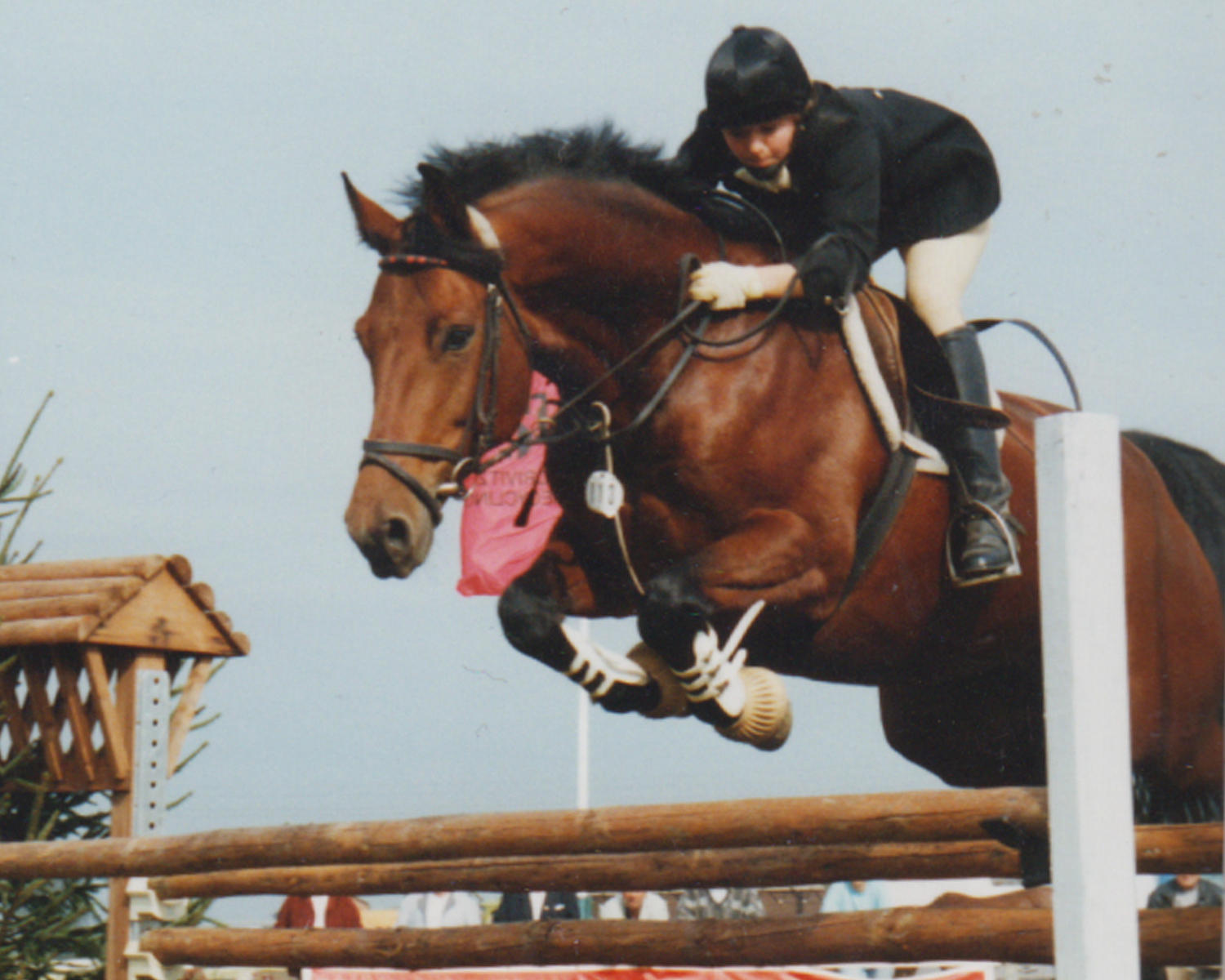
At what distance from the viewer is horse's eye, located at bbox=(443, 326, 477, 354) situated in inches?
136

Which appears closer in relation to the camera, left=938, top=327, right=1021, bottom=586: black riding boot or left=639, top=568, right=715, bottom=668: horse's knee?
left=639, top=568, right=715, bottom=668: horse's knee

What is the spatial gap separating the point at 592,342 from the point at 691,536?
52 cm

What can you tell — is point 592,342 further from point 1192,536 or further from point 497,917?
point 497,917

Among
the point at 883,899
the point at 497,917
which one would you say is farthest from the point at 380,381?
the point at 497,917

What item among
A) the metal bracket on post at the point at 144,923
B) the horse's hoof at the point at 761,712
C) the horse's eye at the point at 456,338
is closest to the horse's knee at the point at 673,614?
the horse's hoof at the point at 761,712

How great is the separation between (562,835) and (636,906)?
445 centimetres

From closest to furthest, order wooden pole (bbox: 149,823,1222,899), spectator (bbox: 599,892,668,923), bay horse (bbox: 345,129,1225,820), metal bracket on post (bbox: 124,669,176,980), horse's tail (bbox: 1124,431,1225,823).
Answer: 1. wooden pole (bbox: 149,823,1222,899)
2. bay horse (bbox: 345,129,1225,820)
3. horse's tail (bbox: 1124,431,1225,823)
4. metal bracket on post (bbox: 124,669,176,980)
5. spectator (bbox: 599,892,668,923)

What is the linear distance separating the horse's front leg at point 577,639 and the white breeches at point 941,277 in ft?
3.51

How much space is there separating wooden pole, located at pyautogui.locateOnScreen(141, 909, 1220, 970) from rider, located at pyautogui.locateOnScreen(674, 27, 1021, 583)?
1.11 meters

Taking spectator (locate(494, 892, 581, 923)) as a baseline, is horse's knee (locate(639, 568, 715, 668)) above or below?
above

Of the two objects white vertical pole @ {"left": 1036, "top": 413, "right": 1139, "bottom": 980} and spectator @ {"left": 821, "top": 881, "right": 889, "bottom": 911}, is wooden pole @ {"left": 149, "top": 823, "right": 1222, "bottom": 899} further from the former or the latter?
spectator @ {"left": 821, "top": 881, "right": 889, "bottom": 911}

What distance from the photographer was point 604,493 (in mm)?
3504

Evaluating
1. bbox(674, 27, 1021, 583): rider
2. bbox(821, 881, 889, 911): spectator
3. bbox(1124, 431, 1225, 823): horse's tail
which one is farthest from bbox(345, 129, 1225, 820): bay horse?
bbox(821, 881, 889, 911): spectator

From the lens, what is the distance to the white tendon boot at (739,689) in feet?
11.2
